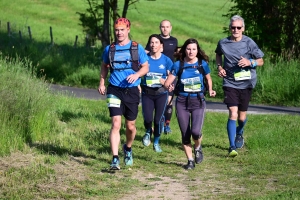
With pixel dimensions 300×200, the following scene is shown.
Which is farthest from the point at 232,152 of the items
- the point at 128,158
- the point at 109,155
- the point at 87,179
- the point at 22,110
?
the point at 22,110

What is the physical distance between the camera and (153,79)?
11.7 metres

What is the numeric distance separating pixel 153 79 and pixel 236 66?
4.22ft

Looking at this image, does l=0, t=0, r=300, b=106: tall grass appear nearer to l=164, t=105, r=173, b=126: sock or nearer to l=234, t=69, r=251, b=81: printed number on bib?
l=164, t=105, r=173, b=126: sock

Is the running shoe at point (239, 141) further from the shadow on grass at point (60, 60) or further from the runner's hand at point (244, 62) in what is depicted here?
the shadow on grass at point (60, 60)

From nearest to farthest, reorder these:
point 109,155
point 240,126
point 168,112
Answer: point 109,155
point 240,126
point 168,112

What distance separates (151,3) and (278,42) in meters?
43.8

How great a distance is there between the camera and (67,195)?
8.42 m

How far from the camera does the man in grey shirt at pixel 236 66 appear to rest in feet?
36.5

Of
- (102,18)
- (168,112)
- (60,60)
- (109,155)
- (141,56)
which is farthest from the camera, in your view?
(102,18)

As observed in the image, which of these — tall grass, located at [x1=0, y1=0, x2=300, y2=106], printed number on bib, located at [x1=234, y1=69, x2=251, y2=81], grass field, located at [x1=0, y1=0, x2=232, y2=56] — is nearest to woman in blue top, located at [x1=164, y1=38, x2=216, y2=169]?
printed number on bib, located at [x1=234, y1=69, x2=251, y2=81]

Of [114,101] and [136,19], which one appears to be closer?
[114,101]

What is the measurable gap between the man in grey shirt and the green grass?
756 mm

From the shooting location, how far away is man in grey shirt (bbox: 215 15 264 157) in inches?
438

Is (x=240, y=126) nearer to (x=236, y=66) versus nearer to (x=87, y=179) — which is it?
(x=236, y=66)
